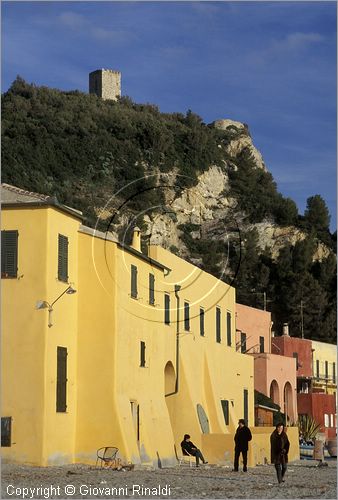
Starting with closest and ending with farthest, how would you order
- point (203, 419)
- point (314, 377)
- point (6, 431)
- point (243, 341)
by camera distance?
point (6, 431) → point (203, 419) → point (243, 341) → point (314, 377)

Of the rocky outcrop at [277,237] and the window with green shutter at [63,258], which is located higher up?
the rocky outcrop at [277,237]

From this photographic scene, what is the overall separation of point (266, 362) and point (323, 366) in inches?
624

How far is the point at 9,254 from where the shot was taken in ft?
80.8

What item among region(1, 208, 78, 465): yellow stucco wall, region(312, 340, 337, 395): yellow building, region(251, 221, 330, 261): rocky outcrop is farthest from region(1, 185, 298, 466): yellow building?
region(251, 221, 330, 261): rocky outcrop

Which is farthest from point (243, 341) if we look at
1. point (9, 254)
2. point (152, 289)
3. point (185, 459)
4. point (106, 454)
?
point (9, 254)

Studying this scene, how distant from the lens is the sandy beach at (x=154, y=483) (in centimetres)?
1820

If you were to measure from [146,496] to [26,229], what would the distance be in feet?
28.1

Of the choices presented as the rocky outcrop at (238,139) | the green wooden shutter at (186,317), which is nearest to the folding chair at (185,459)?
the green wooden shutter at (186,317)

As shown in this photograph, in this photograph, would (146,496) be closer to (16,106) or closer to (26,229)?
(26,229)

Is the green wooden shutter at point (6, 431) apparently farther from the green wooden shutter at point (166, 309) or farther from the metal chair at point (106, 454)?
the green wooden shutter at point (166, 309)

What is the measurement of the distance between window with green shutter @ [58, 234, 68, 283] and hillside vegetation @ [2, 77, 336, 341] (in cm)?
4041

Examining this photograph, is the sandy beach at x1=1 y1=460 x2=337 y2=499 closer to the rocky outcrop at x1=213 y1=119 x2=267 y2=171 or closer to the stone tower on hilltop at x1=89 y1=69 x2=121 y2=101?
the rocky outcrop at x1=213 y1=119 x2=267 y2=171

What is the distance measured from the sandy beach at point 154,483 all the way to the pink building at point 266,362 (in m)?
21.9

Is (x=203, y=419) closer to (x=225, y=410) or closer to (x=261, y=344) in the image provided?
(x=225, y=410)
